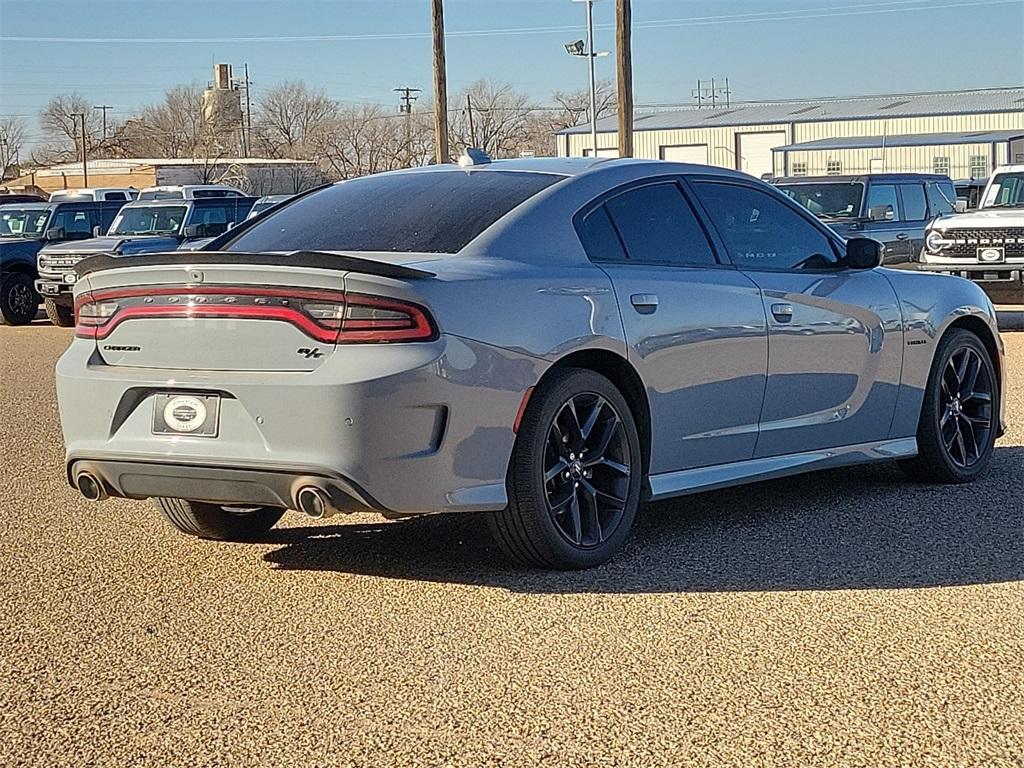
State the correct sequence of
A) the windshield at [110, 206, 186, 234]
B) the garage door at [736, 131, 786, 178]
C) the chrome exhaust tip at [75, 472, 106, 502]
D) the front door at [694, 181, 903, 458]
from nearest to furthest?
the chrome exhaust tip at [75, 472, 106, 502], the front door at [694, 181, 903, 458], the windshield at [110, 206, 186, 234], the garage door at [736, 131, 786, 178]

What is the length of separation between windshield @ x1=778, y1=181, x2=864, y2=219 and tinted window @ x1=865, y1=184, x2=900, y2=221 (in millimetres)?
155

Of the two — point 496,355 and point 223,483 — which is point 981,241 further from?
point 223,483

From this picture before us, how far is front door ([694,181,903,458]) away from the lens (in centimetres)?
682

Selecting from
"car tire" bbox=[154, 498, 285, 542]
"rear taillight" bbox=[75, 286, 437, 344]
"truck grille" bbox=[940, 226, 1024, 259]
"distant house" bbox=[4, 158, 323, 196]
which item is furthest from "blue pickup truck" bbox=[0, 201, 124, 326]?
"distant house" bbox=[4, 158, 323, 196]

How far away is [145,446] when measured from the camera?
5570 mm

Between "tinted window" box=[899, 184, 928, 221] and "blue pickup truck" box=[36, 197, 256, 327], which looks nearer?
"tinted window" box=[899, 184, 928, 221]

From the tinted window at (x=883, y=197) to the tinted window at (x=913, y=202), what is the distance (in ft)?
0.77

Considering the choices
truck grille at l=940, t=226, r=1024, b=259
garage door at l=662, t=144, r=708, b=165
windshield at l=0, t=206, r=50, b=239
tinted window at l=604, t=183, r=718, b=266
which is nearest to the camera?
tinted window at l=604, t=183, r=718, b=266

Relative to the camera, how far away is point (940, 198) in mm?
21281

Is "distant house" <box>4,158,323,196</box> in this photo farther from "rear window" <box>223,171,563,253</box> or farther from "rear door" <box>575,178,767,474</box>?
"rear door" <box>575,178,767,474</box>

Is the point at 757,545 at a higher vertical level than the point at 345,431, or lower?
lower

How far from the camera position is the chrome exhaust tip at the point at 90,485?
5.78 meters

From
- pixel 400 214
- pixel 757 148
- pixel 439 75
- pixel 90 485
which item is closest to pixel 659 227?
pixel 400 214

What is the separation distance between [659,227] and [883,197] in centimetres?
1411
